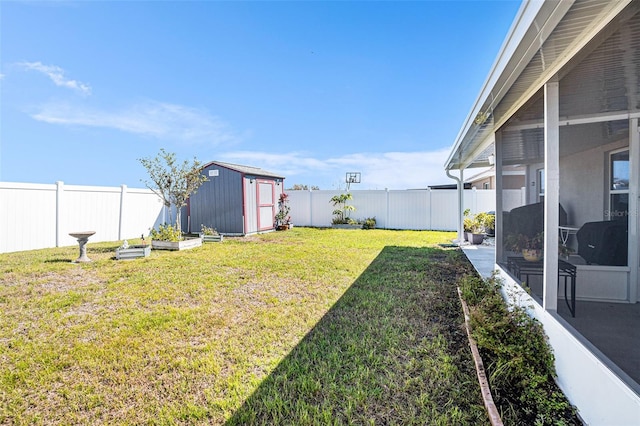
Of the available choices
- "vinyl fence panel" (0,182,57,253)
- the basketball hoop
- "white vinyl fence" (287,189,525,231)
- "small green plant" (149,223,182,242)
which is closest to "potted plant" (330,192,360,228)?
"white vinyl fence" (287,189,525,231)

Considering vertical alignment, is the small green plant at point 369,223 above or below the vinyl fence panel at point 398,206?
below

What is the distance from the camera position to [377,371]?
2.39 m

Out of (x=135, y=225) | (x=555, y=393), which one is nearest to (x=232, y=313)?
(x=555, y=393)

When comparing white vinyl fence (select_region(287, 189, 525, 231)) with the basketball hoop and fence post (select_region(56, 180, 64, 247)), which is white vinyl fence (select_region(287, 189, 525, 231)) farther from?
fence post (select_region(56, 180, 64, 247))

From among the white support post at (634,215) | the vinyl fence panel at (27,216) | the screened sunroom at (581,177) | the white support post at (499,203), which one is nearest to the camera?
the screened sunroom at (581,177)

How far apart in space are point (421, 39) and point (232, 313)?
9.20 metres

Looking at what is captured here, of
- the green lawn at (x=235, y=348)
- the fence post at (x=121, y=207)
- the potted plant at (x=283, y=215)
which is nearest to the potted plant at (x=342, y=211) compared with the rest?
the potted plant at (x=283, y=215)

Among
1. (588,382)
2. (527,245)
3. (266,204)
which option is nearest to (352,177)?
(266,204)

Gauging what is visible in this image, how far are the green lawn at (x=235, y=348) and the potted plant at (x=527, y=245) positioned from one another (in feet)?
3.34

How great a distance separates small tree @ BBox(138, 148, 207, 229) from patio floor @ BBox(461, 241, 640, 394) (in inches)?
328

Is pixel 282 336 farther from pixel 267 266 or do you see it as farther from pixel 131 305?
pixel 267 266

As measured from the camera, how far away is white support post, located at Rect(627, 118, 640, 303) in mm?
3238

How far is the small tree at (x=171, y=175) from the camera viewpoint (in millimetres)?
8102

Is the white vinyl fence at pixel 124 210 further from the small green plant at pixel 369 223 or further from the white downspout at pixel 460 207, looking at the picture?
the white downspout at pixel 460 207
